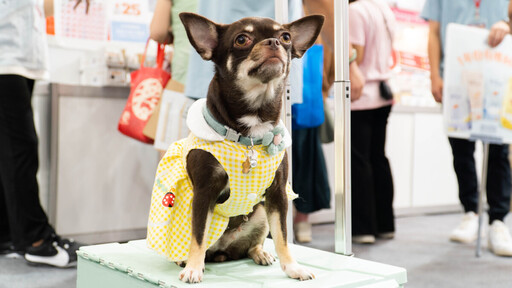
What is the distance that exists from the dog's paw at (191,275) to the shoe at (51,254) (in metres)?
1.06

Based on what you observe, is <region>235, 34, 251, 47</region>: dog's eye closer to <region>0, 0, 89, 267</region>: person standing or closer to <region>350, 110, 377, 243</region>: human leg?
<region>0, 0, 89, 267</region>: person standing

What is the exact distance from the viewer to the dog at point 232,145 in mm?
1019

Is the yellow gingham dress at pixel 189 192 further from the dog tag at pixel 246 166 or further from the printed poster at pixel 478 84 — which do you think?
the printed poster at pixel 478 84

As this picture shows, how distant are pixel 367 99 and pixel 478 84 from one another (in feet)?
1.57

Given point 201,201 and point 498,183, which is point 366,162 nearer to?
point 498,183

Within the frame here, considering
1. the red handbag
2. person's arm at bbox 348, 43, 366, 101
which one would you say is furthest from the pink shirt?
the red handbag

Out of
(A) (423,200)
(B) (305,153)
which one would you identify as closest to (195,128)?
(B) (305,153)

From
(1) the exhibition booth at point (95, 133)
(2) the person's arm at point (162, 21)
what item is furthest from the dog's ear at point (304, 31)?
(2) the person's arm at point (162, 21)

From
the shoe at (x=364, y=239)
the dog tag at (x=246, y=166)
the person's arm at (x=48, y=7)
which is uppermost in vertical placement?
the person's arm at (x=48, y=7)

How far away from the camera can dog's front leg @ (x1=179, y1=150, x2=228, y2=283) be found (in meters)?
1.04

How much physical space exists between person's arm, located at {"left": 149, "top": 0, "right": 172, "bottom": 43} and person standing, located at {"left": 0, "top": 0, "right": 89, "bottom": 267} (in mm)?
416

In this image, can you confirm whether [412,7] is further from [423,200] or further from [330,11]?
[330,11]

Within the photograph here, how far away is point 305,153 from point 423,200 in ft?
4.50

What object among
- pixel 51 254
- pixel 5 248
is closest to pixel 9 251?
pixel 5 248
